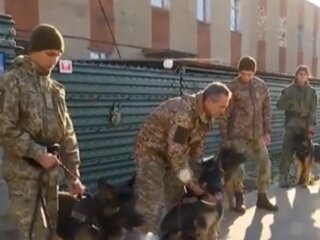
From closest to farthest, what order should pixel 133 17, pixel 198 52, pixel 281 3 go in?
1. pixel 133 17
2. pixel 198 52
3. pixel 281 3

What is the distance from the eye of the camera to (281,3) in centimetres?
2992

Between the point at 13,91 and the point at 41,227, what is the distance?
0.91 meters

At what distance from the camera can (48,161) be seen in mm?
3539

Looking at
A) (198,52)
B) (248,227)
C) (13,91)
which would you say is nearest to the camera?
(13,91)

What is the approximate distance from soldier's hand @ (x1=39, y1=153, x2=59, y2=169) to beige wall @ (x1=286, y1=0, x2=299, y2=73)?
28.5 meters

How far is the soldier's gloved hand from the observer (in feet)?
14.1

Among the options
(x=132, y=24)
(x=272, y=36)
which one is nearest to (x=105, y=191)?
(x=132, y=24)

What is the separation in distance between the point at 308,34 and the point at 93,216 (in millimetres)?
31778

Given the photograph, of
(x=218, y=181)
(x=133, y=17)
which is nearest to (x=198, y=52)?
(x=133, y=17)

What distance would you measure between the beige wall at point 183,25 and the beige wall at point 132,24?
170cm

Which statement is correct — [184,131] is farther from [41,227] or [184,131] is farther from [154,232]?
[41,227]

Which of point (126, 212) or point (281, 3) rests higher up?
point (281, 3)

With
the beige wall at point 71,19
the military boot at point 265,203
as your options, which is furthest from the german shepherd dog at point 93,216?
the beige wall at point 71,19

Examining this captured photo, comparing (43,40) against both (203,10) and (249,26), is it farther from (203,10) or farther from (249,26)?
(249,26)
